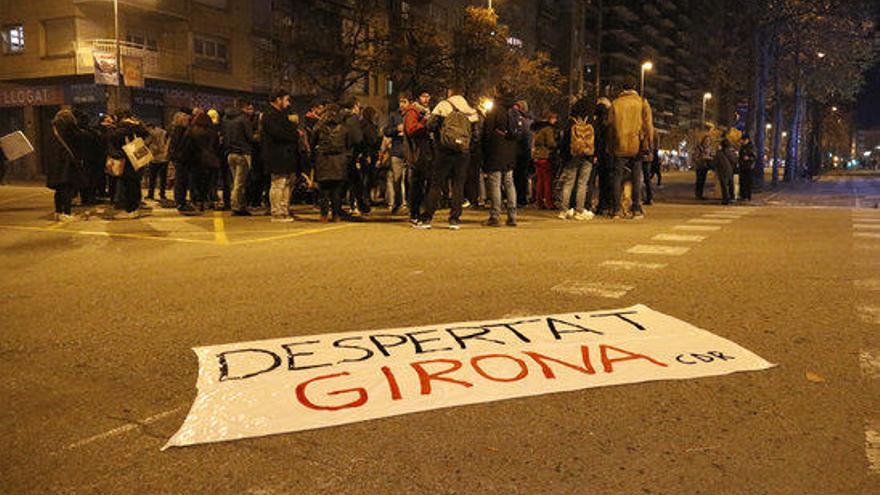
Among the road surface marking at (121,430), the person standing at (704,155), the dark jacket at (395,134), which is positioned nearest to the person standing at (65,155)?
the dark jacket at (395,134)

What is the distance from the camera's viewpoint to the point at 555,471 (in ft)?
9.06

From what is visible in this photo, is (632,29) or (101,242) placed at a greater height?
(632,29)

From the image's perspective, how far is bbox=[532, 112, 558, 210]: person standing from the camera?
46.6 feet

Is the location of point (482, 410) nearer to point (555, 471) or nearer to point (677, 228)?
point (555, 471)

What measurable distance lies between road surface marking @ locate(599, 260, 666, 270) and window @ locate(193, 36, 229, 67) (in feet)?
103

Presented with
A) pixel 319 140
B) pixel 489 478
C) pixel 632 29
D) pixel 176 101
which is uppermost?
pixel 632 29

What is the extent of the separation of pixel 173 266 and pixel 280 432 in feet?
15.4

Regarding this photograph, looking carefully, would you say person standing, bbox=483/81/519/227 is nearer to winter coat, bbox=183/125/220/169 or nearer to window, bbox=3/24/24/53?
winter coat, bbox=183/125/220/169

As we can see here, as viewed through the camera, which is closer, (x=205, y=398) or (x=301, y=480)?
(x=301, y=480)

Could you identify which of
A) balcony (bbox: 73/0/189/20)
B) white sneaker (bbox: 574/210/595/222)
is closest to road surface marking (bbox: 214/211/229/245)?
white sneaker (bbox: 574/210/595/222)

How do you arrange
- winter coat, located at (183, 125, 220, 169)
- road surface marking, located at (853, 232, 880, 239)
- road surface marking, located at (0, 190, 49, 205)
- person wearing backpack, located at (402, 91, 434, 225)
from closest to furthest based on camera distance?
road surface marking, located at (853, 232, 880, 239), person wearing backpack, located at (402, 91, 434, 225), winter coat, located at (183, 125, 220, 169), road surface marking, located at (0, 190, 49, 205)

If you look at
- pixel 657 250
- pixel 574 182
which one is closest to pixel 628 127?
pixel 574 182

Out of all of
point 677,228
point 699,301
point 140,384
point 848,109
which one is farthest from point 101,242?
point 848,109

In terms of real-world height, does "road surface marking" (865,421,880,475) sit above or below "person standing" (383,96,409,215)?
below
